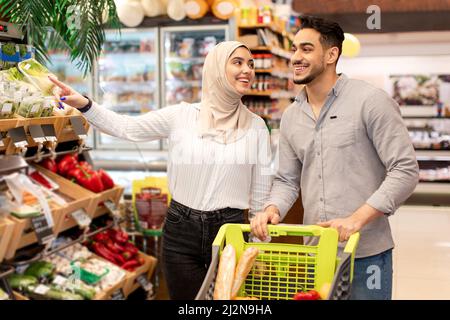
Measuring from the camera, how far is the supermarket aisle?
Answer: 3967mm

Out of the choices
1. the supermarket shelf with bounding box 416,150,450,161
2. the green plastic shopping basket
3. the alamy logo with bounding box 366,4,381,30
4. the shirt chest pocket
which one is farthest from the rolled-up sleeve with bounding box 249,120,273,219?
the supermarket shelf with bounding box 416,150,450,161

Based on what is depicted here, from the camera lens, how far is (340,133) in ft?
6.78

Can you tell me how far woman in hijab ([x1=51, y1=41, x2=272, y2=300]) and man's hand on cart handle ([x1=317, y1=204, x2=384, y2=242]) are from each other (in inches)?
27.0

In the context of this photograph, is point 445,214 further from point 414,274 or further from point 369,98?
point 369,98

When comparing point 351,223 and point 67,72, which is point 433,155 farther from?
point 351,223

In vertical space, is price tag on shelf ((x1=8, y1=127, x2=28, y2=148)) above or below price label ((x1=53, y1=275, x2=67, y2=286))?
above

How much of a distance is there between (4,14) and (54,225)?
106cm

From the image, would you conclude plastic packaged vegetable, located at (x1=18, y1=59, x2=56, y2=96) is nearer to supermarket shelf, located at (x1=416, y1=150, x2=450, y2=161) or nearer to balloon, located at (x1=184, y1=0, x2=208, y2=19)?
balloon, located at (x1=184, y1=0, x2=208, y2=19)

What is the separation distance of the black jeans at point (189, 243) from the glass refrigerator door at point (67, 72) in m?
0.90

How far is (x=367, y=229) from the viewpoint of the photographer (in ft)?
7.06

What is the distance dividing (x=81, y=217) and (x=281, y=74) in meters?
4.47

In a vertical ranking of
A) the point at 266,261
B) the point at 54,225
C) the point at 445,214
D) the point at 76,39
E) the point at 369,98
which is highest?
the point at 76,39

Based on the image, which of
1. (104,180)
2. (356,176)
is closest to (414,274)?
(104,180)

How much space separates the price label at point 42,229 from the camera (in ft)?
8.95
